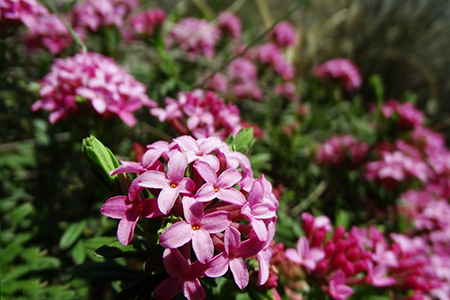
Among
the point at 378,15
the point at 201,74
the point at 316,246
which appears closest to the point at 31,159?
the point at 201,74

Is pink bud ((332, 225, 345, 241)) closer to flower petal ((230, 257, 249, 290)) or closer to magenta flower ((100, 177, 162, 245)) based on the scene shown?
flower petal ((230, 257, 249, 290))

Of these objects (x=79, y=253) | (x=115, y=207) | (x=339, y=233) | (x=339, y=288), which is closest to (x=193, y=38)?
(x=79, y=253)

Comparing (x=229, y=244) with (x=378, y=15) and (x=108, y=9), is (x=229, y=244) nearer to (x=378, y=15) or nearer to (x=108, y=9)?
(x=108, y=9)

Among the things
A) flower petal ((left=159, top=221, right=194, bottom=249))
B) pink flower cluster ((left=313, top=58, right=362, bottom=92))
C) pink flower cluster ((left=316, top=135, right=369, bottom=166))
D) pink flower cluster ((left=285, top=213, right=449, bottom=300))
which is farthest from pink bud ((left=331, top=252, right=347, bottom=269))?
pink flower cluster ((left=313, top=58, right=362, bottom=92))

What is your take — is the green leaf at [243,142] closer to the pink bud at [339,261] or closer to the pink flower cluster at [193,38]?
the pink bud at [339,261]

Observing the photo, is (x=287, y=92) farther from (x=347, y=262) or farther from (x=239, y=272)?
(x=239, y=272)

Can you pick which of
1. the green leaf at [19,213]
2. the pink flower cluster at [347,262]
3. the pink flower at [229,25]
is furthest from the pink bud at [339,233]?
the pink flower at [229,25]

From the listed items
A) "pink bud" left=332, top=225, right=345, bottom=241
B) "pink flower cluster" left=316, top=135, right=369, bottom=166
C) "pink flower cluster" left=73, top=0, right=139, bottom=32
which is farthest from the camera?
"pink flower cluster" left=316, top=135, right=369, bottom=166

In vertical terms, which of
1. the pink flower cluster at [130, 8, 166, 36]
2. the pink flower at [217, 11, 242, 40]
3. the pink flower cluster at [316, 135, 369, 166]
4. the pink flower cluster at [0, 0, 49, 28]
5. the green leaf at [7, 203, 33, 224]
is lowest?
the pink flower cluster at [316, 135, 369, 166]
